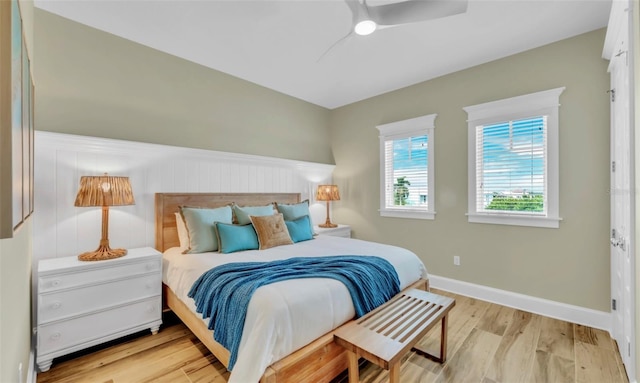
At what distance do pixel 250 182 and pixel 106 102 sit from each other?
1732mm

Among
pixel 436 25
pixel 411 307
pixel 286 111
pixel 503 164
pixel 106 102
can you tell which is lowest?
pixel 411 307

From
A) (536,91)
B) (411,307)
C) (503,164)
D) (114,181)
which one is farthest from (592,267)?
(114,181)

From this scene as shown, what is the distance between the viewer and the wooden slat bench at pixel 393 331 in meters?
1.54

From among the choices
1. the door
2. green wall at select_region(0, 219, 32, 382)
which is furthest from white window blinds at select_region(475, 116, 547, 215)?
green wall at select_region(0, 219, 32, 382)

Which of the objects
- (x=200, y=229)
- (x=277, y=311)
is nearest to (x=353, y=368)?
(x=277, y=311)

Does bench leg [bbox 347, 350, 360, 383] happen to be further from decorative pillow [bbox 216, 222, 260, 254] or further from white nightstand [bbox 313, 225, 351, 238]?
white nightstand [bbox 313, 225, 351, 238]

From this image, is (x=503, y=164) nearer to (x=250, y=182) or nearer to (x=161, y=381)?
(x=250, y=182)

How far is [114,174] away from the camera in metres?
2.71

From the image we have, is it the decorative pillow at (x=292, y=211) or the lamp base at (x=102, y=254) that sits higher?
the decorative pillow at (x=292, y=211)

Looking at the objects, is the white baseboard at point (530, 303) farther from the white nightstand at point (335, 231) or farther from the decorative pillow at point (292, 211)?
the decorative pillow at point (292, 211)

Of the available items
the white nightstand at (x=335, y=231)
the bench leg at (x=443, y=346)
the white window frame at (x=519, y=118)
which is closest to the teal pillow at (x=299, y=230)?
the white nightstand at (x=335, y=231)

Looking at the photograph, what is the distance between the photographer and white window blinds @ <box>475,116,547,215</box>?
117 inches

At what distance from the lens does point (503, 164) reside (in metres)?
3.20

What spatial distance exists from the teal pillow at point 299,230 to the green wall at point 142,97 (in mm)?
1262
